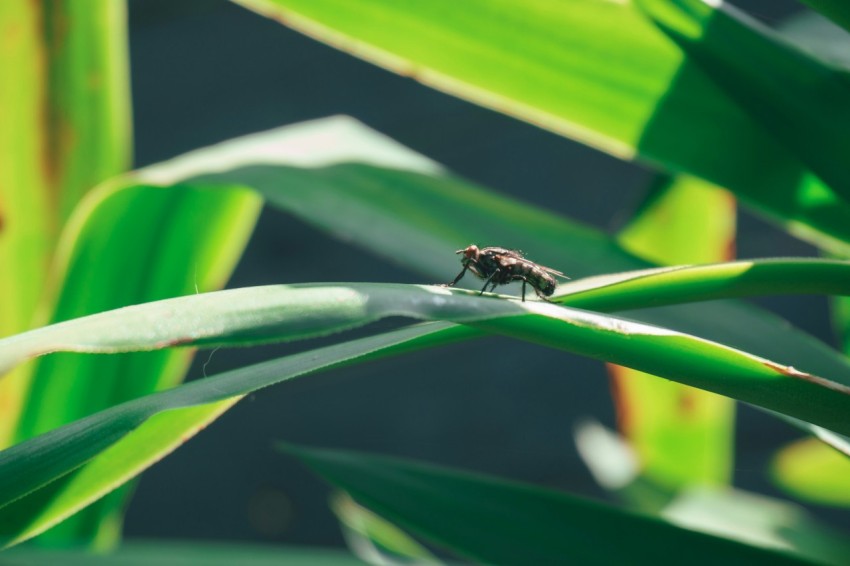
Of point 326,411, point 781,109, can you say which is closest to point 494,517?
point 781,109

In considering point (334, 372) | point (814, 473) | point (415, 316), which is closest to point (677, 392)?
point (814, 473)

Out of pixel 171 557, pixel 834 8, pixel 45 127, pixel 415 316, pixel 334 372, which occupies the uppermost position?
pixel 334 372

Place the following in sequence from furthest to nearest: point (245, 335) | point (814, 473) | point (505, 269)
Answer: point (814, 473) → point (505, 269) → point (245, 335)

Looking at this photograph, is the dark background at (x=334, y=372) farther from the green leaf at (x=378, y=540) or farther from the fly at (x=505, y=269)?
the fly at (x=505, y=269)

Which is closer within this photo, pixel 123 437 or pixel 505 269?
pixel 123 437

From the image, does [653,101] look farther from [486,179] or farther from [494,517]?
[486,179]

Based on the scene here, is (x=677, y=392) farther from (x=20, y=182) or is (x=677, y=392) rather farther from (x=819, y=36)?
(x=20, y=182)

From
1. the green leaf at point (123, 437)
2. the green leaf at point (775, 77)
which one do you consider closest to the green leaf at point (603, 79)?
the green leaf at point (775, 77)

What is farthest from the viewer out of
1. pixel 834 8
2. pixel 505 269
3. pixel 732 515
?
pixel 732 515
